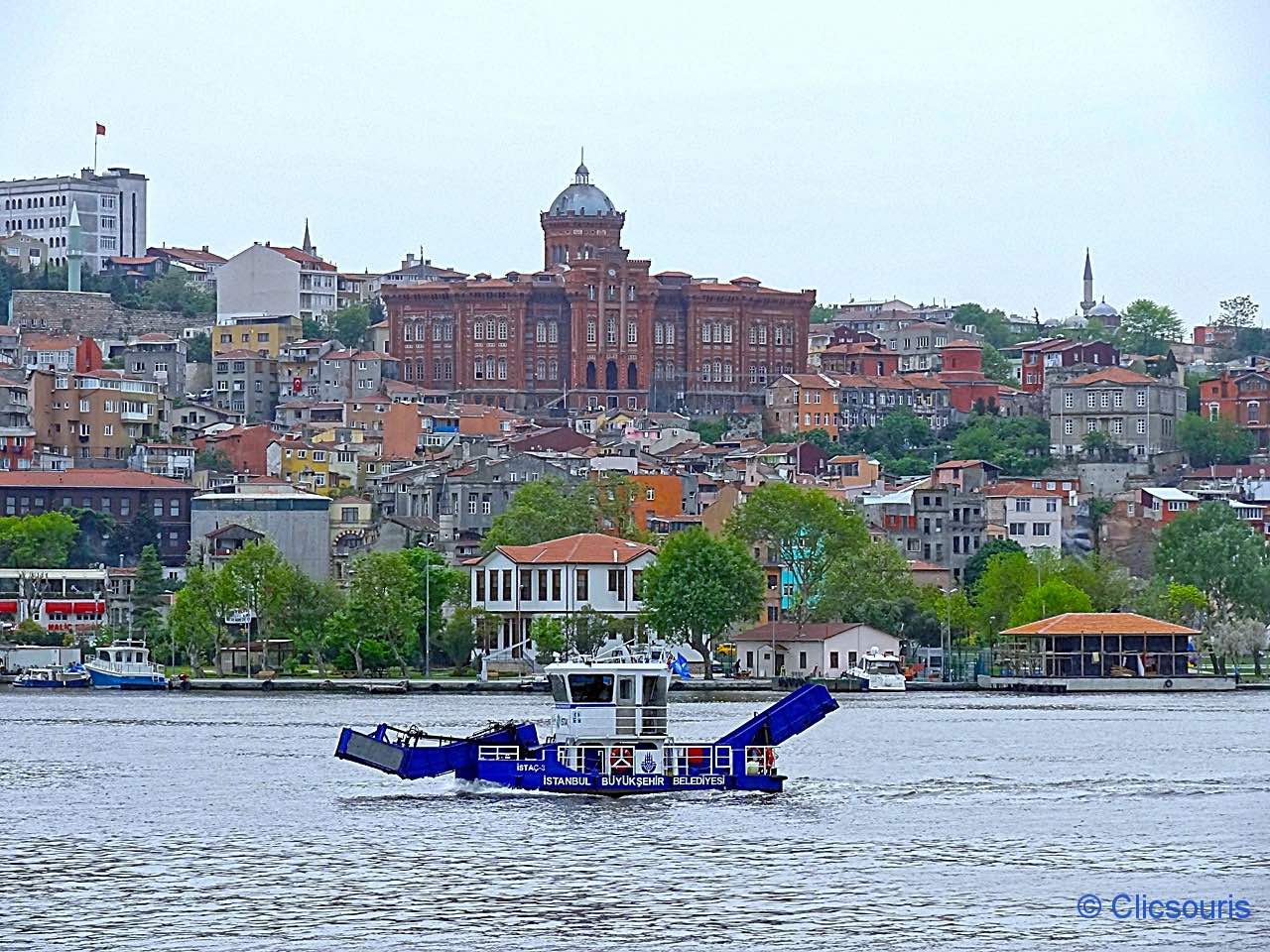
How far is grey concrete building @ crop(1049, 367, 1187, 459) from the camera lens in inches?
7106

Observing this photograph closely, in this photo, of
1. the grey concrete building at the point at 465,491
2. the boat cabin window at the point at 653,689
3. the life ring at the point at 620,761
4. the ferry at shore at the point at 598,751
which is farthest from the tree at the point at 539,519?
the life ring at the point at 620,761

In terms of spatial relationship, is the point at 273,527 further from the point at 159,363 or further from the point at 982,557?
the point at 159,363

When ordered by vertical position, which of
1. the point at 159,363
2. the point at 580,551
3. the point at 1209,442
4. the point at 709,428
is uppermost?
the point at 159,363

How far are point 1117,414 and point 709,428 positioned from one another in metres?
24.8

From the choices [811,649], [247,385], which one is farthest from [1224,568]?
[247,385]

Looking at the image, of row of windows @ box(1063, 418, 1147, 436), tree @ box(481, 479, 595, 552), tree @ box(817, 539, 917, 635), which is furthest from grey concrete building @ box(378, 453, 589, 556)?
row of windows @ box(1063, 418, 1147, 436)

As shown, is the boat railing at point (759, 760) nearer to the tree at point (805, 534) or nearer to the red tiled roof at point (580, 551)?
the red tiled roof at point (580, 551)

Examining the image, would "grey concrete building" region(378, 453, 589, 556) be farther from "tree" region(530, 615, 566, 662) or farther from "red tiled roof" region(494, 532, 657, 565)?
"tree" region(530, 615, 566, 662)

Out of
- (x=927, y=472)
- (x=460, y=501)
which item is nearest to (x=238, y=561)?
(x=460, y=501)

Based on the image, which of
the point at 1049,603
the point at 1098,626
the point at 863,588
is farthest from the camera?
the point at 1049,603

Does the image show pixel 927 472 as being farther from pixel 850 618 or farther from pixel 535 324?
pixel 850 618

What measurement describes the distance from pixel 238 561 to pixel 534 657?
11.9 meters

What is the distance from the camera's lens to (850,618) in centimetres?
A: 11831

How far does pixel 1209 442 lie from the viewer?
18312 cm
